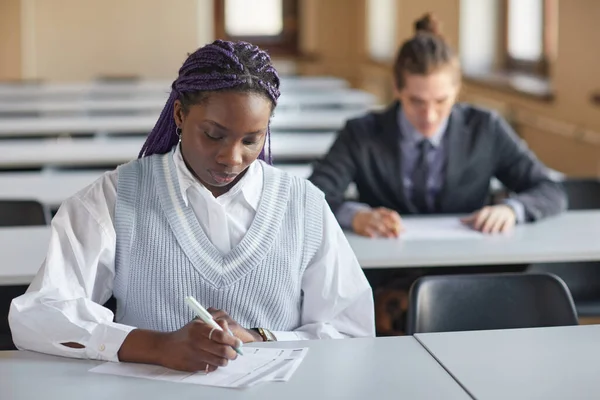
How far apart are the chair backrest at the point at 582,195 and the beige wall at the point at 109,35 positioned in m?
7.66

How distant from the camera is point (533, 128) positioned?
6.24m

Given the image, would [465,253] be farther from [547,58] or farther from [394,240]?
[547,58]

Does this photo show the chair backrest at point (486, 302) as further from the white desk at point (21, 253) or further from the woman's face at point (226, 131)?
the white desk at point (21, 253)

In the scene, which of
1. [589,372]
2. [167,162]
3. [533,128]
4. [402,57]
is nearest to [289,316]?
[167,162]

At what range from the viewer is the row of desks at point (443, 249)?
2.48 m

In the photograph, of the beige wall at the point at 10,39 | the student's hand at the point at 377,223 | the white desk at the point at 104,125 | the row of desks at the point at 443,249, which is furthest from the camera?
the beige wall at the point at 10,39

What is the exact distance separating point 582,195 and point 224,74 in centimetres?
Answer: 213

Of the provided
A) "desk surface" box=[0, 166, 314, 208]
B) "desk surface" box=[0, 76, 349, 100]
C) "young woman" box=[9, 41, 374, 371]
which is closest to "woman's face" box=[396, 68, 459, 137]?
"desk surface" box=[0, 166, 314, 208]

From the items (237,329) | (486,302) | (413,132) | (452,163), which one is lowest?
(486,302)

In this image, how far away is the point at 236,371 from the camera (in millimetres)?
1570

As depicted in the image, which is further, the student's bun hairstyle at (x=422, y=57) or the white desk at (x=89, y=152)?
the white desk at (x=89, y=152)

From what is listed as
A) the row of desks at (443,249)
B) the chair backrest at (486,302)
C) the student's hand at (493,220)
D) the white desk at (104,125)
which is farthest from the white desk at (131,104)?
the chair backrest at (486,302)

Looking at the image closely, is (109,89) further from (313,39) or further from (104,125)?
(313,39)

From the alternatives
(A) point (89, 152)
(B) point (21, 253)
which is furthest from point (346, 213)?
(A) point (89, 152)
